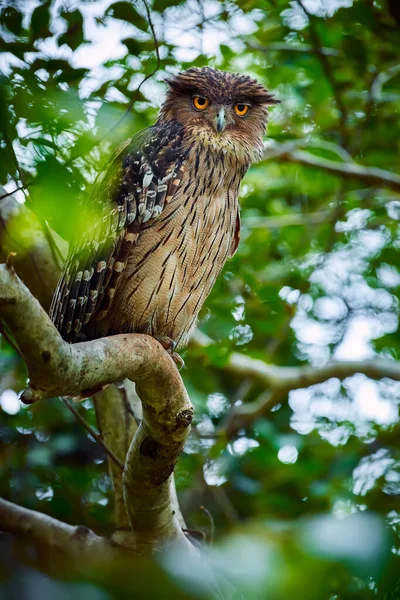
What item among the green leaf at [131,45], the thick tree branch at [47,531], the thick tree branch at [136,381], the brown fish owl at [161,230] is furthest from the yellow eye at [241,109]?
the thick tree branch at [47,531]

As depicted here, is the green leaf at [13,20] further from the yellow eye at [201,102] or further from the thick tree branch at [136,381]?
the yellow eye at [201,102]

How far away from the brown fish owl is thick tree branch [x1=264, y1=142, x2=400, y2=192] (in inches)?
66.9

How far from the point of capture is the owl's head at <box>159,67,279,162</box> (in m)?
3.60

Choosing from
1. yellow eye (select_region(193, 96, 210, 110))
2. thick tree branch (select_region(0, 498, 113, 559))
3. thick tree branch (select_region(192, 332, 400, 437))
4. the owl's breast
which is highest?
yellow eye (select_region(193, 96, 210, 110))

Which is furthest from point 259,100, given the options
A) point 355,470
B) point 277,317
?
point 355,470

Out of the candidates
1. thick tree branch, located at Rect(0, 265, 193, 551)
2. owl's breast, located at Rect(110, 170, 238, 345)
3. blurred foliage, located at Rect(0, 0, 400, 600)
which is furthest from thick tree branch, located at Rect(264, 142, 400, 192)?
thick tree branch, located at Rect(0, 265, 193, 551)

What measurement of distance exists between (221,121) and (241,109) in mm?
311

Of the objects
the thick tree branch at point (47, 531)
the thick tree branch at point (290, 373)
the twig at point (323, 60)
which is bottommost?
the thick tree branch at point (47, 531)

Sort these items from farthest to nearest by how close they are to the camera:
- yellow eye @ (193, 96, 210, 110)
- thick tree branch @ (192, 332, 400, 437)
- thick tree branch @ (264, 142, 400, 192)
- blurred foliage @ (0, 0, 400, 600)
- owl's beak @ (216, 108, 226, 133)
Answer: thick tree branch @ (264, 142, 400, 192) → thick tree branch @ (192, 332, 400, 437) → yellow eye @ (193, 96, 210, 110) → owl's beak @ (216, 108, 226, 133) → blurred foliage @ (0, 0, 400, 600)

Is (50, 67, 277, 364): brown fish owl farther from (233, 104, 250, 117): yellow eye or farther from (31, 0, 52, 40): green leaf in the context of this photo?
(31, 0, 52, 40): green leaf

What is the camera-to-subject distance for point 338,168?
5.29 meters

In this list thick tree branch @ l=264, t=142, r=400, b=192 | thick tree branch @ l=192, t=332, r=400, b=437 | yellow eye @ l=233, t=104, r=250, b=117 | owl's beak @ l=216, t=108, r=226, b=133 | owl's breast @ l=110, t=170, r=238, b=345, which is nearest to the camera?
owl's breast @ l=110, t=170, r=238, b=345

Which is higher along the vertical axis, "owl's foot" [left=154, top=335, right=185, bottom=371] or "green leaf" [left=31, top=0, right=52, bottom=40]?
"green leaf" [left=31, top=0, right=52, bottom=40]

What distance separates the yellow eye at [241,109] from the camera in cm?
382
